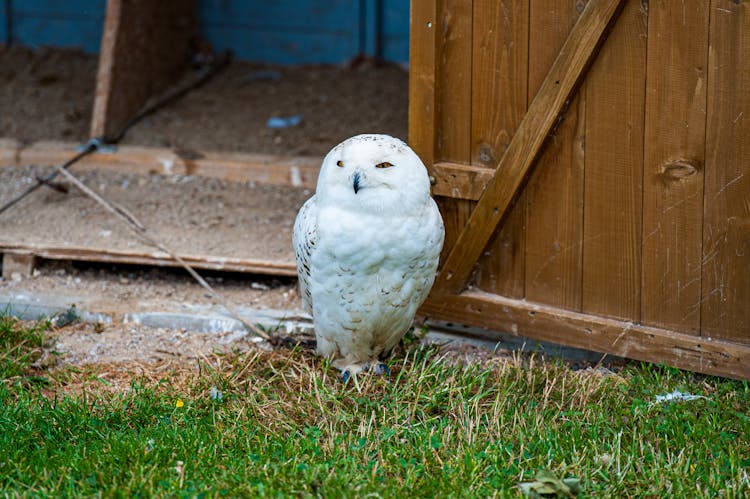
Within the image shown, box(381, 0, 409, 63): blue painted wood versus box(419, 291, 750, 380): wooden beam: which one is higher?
box(381, 0, 409, 63): blue painted wood

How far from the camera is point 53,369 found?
4.34 meters

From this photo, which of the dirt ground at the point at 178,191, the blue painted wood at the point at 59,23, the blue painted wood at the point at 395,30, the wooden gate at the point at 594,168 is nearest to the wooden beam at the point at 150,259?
the dirt ground at the point at 178,191

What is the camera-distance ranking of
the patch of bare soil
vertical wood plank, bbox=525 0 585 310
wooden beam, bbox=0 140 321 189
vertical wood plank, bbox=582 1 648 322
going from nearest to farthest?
vertical wood plank, bbox=582 1 648 322
vertical wood plank, bbox=525 0 585 310
the patch of bare soil
wooden beam, bbox=0 140 321 189

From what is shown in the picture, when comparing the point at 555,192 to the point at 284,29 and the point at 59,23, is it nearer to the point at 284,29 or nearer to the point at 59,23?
the point at 284,29

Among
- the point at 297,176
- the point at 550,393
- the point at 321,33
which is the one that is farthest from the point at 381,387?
the point at 321,33

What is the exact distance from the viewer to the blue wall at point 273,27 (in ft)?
24.1

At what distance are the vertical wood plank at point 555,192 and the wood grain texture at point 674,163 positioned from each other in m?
0.30

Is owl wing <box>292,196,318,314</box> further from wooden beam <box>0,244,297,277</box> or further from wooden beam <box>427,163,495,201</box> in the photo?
wooden beam <box>0,244,297,277</box>

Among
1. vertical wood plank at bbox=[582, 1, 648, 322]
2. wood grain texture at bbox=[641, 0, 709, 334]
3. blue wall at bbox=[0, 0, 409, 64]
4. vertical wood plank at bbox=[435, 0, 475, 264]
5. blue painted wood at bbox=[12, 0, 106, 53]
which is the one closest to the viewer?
wood grain texture at bbox=[641, 0, 709, 334]

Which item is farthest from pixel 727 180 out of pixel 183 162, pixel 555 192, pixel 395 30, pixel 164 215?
pixel 395 30

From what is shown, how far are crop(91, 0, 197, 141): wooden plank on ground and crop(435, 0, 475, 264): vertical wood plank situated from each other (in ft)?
9.23

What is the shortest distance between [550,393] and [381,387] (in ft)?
2.18

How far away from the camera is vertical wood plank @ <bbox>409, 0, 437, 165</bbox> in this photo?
4332 mm

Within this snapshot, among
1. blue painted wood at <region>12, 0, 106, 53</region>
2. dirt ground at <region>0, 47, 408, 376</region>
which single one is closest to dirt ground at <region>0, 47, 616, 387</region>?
dirt ground at <region>0, 47, 408, 376</region>
